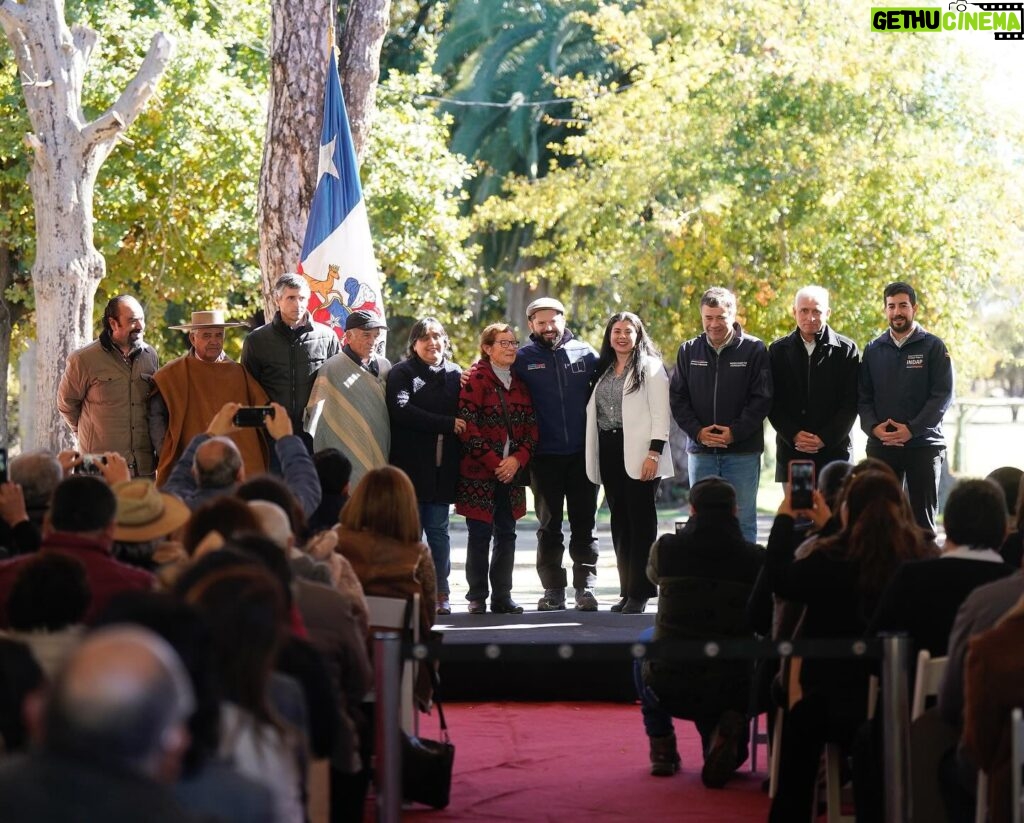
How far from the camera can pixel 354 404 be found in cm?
976

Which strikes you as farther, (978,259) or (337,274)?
(978,259)

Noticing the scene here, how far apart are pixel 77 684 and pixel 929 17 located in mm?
18952

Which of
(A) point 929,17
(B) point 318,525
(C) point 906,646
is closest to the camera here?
(C) point 906,646

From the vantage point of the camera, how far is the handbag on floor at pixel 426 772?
655cm

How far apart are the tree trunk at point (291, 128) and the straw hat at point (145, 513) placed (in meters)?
6.17

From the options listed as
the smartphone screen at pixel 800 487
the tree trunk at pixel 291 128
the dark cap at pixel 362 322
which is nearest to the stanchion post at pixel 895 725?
the smartphone screen at pixel 800 487

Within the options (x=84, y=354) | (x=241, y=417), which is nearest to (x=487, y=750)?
(x=241, y=417)

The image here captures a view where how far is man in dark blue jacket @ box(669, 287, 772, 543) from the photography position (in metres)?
9.98

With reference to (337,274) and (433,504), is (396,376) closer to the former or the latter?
(433,504)

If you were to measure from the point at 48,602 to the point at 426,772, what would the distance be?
101 inches

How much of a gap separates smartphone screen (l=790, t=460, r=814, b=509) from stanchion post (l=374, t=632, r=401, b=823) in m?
1.74

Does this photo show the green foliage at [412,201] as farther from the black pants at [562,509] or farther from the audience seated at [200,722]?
the audience seated at [200,722]

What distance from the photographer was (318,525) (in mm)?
7543

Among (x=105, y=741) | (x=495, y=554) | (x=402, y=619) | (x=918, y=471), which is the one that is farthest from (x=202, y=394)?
(x=105, y=741)
